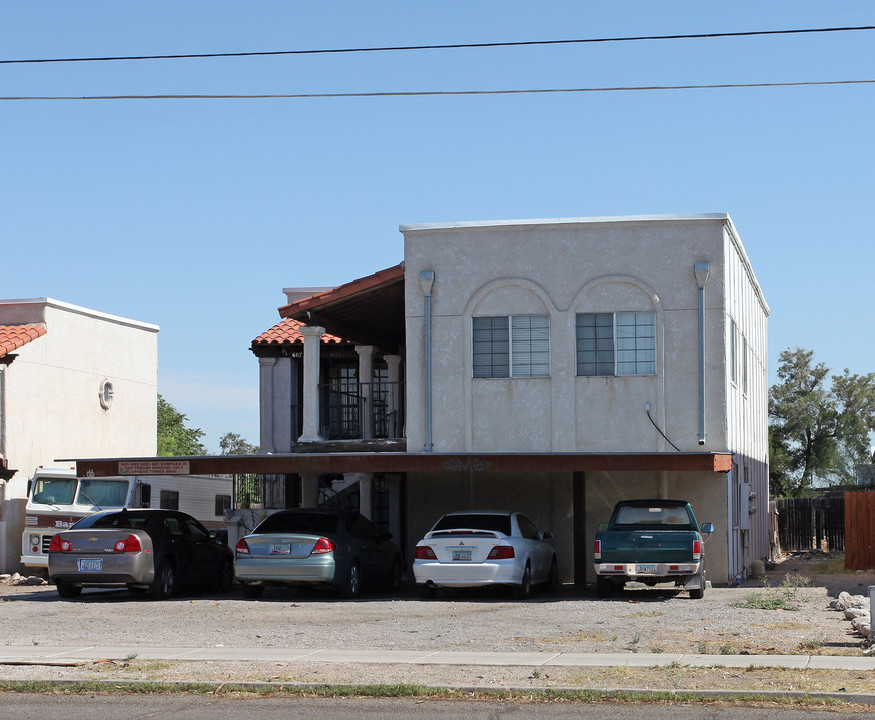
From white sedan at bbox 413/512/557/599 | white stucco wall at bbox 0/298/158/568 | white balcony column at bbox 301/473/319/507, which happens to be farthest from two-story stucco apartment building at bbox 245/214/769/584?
white stucco wall at bbox 0/298/158/568

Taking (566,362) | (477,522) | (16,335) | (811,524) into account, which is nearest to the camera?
(477,522)

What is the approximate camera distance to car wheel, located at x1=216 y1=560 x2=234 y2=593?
2278cm

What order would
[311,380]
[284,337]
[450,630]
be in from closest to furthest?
[450,630] → [311,380] → [284,337]

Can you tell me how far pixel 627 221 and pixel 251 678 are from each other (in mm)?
13918

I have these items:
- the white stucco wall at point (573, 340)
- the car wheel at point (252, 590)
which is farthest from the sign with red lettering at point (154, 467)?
the white stucco wall at point (573, 340)

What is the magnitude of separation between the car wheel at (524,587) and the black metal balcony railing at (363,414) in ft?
22.5

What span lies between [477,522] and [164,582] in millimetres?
5230

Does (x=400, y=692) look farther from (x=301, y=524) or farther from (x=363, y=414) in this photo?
(x=363, y=414)

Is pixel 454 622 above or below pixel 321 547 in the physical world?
below

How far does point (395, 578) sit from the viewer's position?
22984 mm

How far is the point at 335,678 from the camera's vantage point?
11.6 meters

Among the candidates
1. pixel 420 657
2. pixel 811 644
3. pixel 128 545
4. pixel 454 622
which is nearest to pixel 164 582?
pixel 128 545

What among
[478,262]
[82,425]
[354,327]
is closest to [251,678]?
[478,262]

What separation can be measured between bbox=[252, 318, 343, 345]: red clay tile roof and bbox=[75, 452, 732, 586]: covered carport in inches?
292
